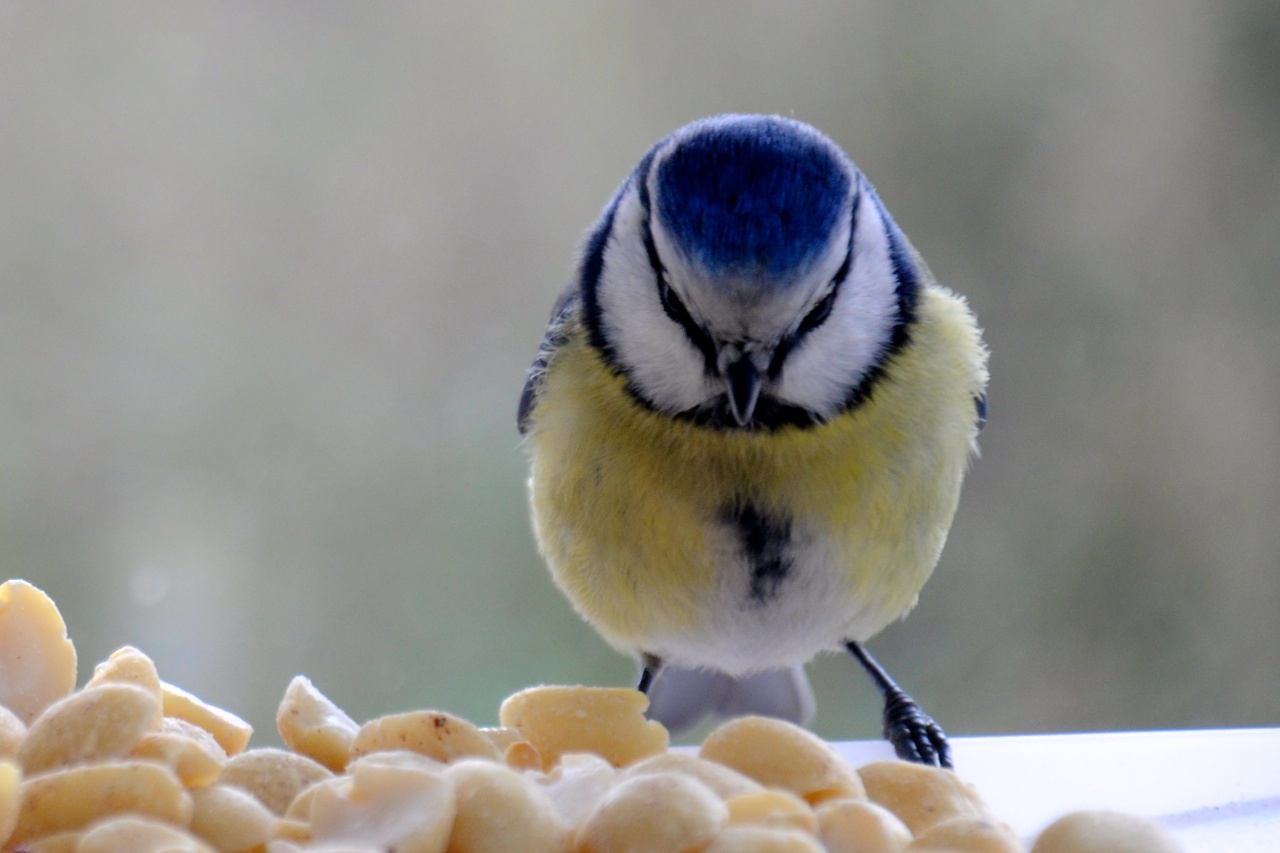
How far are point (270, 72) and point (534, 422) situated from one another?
83 cm

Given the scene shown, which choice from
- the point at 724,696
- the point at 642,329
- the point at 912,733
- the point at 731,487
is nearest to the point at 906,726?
the point at 912,733

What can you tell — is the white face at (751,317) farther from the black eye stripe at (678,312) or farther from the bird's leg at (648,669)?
the bird's leg at (648,669)

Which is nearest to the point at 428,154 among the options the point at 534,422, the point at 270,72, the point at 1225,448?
the point at 270,72

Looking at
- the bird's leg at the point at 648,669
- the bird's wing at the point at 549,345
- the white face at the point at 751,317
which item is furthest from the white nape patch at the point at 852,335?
the bird's leg at the point at 648,669

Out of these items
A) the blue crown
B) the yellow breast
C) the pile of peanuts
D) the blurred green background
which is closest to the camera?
the pile of peanuts

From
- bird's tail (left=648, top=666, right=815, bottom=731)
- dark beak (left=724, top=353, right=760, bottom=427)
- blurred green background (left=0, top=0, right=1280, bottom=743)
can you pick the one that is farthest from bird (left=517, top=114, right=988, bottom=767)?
blurred green background (left=0, top=0, right=1280, bottom=743)

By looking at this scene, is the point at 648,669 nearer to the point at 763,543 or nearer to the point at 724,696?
the point at 724,696

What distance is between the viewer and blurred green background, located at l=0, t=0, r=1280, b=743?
5.01 ft

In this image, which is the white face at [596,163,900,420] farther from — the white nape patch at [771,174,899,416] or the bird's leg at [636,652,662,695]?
the bird's leg at [636,652,662,695]

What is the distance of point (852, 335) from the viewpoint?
2.74 feet

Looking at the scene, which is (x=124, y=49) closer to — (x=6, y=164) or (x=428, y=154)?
(x=6, y=164)

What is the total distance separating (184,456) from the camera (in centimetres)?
155

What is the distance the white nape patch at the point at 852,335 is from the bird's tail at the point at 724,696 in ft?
1.29

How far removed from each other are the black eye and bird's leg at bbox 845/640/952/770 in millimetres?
293
